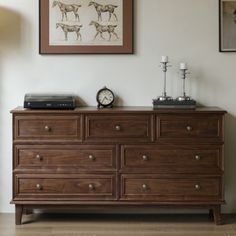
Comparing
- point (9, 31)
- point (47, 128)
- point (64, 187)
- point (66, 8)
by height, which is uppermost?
point (66, 8)

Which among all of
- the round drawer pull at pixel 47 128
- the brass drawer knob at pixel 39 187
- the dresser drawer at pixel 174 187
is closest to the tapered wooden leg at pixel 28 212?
the brass drawer knob at pixel 39 187

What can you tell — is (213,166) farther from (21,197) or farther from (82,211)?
(21,197)

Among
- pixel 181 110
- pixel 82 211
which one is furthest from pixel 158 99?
pixel 82 211

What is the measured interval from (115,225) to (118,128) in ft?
2.44

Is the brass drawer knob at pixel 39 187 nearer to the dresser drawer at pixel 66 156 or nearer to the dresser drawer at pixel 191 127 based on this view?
the dresser drawer at pixel 66 156

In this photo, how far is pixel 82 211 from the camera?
4.21 meters

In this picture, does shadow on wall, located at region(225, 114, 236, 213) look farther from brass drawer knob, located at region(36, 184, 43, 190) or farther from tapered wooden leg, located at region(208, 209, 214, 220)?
brass drawer knob, located at region(36, 184, 43, 190)

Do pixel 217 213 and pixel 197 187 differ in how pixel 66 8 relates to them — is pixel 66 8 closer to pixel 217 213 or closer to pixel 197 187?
pixel 197 187

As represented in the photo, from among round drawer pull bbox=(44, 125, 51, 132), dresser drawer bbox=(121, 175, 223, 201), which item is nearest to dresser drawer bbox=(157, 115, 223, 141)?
dresser drawer bbox=(121, 175, 223, 201)

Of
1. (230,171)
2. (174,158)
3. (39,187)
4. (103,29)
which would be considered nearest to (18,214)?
(39,187)

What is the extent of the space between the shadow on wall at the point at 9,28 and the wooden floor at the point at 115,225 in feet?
4.63

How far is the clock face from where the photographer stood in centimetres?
409

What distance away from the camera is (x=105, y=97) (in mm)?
4094

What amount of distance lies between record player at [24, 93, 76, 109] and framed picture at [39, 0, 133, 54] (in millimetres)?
434
